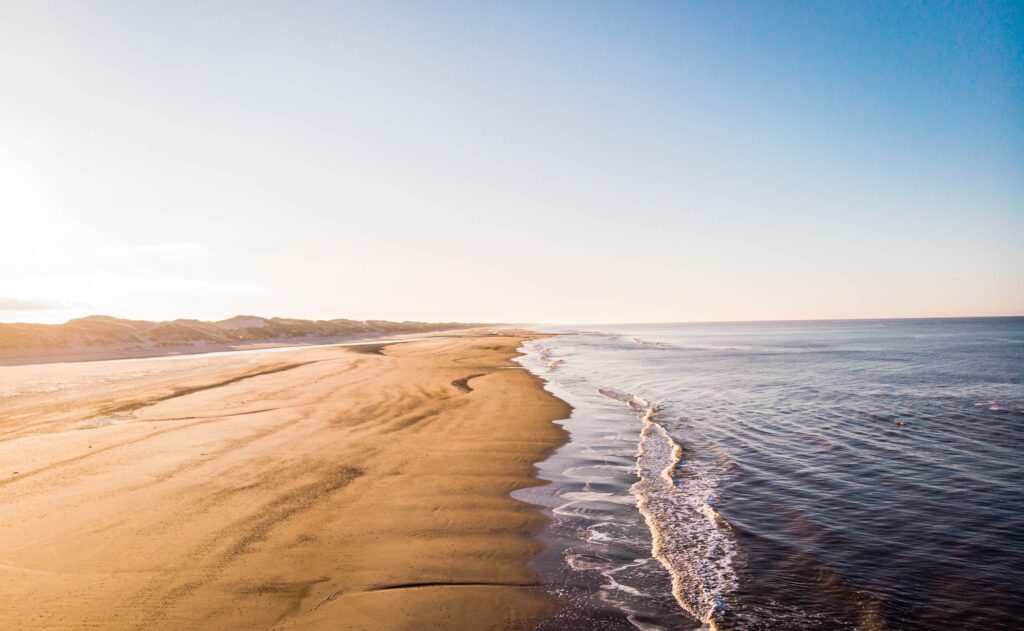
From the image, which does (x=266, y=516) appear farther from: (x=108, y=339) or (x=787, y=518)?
(x=108, y=339)

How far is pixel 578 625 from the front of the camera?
16.4ft

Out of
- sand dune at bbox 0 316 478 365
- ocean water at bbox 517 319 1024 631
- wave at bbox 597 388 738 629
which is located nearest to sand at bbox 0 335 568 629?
ocean water at bbox 517 319 1024 631

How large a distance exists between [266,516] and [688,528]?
21.1 feet

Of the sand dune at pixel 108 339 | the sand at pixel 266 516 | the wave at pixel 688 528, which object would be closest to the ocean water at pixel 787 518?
the wave at pixel 688 528

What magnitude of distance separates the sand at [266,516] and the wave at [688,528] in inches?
71.1

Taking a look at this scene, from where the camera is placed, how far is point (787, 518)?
8.23 metres

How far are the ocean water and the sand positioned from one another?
1.08m

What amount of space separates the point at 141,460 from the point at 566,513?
28.2 feet

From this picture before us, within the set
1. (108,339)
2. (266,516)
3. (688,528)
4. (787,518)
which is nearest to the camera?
(266,516)

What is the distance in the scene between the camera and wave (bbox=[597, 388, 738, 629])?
5785 mm

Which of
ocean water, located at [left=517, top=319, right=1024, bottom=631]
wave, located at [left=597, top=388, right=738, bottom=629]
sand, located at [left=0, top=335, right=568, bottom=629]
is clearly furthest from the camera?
wave, located at [left=597, top=388, right=738, bottom=629]

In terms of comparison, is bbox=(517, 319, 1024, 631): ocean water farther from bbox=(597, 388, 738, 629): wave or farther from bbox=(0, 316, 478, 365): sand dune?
bbox=(0, 316, 478, 365): sand dune

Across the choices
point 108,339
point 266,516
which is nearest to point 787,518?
point 266,516

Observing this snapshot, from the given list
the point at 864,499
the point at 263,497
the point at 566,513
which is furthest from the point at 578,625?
the point at 864,499
